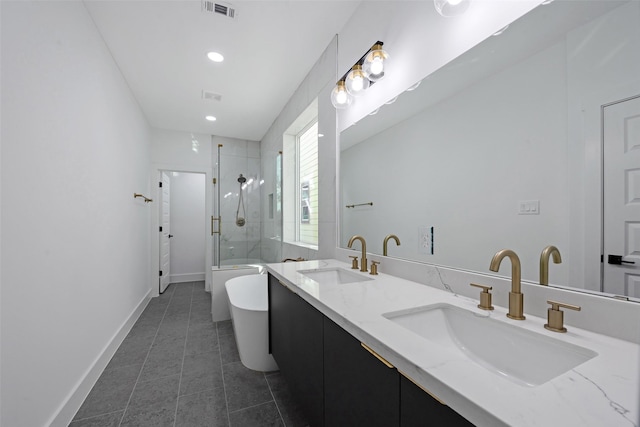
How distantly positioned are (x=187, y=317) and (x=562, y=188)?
3.66 meters

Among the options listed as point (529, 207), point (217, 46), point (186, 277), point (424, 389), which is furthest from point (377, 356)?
point (186, 277)

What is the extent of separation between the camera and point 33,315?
125 centimetres

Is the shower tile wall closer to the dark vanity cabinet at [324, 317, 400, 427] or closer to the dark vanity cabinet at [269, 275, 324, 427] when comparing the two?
the dark vanity cabinet at [269, 275, 324, 427]

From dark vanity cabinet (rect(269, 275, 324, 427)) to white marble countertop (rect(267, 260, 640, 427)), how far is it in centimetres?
28

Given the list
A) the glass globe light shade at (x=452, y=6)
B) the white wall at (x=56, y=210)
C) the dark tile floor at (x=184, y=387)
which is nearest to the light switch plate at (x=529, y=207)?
the glass globe light shade at (x=452, y=6)

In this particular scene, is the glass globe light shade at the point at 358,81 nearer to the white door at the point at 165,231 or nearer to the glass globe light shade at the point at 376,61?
the glass globe light shade at the point at 376,61

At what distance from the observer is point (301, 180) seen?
336cm

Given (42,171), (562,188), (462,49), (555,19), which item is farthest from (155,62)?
(562,188)

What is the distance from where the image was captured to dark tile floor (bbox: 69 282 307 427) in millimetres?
1558

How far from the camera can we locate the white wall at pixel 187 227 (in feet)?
16.6

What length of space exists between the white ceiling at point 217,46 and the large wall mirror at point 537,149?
49.3 inches

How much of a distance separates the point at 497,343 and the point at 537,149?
24.4 inches

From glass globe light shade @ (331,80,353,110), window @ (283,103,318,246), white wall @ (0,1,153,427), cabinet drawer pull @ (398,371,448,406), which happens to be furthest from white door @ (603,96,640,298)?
window @ (283,103,318,246)

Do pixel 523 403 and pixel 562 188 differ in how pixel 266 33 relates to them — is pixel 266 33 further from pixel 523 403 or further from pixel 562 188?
pixel 523 403
